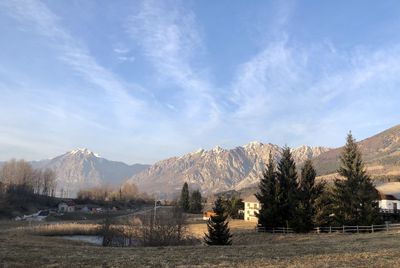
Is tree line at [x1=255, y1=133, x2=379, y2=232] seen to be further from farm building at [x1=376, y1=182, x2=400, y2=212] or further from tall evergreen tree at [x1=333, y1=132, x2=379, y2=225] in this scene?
farm building at [x1=376, y1=182, x2=400, y2=212]

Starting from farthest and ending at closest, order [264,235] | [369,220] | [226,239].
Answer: [264,235]
[369,220]
[226,239]

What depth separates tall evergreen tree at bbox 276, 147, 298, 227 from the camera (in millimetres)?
56375

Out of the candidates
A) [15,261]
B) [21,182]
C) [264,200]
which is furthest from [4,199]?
[15,261]

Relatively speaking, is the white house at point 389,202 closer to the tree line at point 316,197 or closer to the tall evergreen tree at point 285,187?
the tree line at point 316,197

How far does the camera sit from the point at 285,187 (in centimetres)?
5756

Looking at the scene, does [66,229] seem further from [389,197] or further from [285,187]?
[389,197]

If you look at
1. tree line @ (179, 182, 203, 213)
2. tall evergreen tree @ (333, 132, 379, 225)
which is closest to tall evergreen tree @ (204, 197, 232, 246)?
tall evergreen tree @ (333, 132, 379, 225)

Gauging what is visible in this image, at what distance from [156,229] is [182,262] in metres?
27.4

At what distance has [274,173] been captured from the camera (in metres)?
59.1

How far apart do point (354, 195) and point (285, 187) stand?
30.2ft

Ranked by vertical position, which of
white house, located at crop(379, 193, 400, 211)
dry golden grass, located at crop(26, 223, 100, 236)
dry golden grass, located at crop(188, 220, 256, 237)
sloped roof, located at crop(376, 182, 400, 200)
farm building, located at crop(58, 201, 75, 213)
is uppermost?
sloped roof, located at crop(376, 182, 400, 200)

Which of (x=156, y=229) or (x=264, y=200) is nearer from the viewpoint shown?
(x=156, y=229)

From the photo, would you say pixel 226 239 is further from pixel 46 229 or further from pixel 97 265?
pixel 46 229

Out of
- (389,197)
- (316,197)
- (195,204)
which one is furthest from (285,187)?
(195,204)
